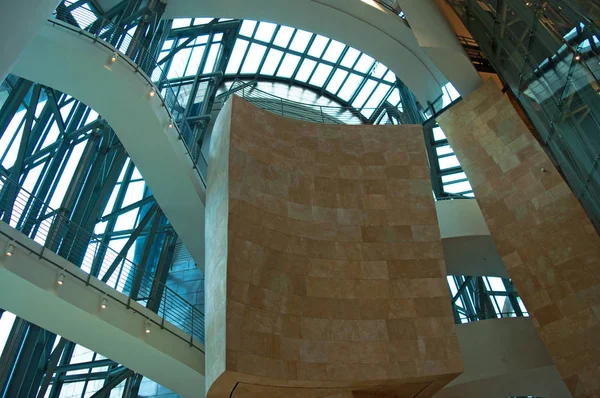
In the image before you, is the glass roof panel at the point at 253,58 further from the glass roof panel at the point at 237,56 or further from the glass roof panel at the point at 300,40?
the glass roof panel at the point at 300,40

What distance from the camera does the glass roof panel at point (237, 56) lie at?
3144 cm

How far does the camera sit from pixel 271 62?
33.5 meters

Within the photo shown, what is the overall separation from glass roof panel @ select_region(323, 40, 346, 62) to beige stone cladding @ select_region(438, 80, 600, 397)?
48.9 feet

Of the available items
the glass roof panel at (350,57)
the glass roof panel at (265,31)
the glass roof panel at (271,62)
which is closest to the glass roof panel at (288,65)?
the glass roof panel at (271,62)

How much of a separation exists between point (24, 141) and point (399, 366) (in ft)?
42.4

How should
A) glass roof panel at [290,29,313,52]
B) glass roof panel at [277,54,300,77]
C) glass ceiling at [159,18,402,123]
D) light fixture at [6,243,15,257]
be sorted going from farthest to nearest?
glass roof panel at [277,54,300,77] < glass roof panel at [290,29,313,52] < glass ceiling at [159,18,402,123] < light fixture at [6,243,15,257]

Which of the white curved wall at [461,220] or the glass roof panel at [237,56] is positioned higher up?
the glass roof panel at [237,56]

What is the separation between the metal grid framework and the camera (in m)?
17.0

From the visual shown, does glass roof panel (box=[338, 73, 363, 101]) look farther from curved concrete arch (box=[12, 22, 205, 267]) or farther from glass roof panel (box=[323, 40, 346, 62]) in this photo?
curved concrete arch (box=[12, 22, 205, 267])

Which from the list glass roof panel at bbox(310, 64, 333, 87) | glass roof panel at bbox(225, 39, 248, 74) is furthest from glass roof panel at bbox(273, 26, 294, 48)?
glass roof panel at bbox(310, 64, 333, 87)

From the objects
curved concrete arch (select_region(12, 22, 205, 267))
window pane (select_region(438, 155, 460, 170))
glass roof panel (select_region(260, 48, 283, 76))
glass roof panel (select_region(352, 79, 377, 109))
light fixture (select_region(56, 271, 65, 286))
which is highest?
glass roof panel (select_region(260, 48, 283, 76))

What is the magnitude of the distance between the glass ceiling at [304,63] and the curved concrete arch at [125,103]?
12.8m

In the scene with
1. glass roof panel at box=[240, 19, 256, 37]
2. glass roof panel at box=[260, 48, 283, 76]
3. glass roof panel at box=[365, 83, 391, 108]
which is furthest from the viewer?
glass roof panel at box=[260, 48, 283, 76]

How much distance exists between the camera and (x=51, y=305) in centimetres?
1262
